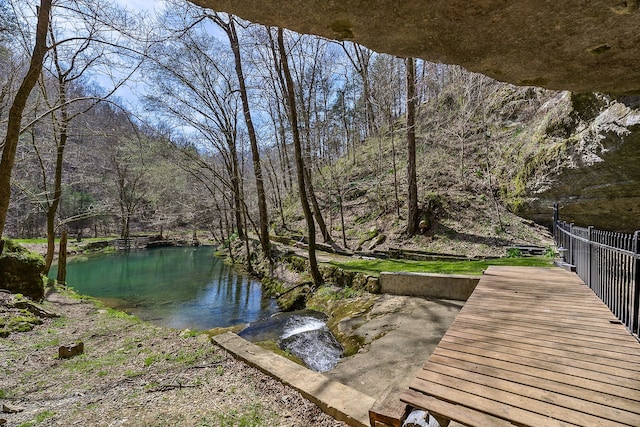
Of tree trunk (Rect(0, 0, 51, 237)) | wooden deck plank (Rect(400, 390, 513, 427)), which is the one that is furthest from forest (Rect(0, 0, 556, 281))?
wooden deck plank (Rect(400, 390, 513, 427))

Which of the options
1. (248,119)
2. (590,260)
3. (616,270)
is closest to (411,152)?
(248,119)

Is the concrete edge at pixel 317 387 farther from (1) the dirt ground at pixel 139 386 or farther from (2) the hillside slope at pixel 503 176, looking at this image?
(2) the hillside slope at pixel 503 176

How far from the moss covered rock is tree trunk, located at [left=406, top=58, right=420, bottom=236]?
37.1ft

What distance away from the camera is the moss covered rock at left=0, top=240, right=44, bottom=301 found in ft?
21.0

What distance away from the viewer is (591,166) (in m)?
8.20

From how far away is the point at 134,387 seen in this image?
323 cm

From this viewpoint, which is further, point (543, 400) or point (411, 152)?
point (411, 152)

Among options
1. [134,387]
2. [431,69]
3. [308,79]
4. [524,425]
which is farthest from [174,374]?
[308,79]

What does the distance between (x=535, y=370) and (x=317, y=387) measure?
6.11 feet

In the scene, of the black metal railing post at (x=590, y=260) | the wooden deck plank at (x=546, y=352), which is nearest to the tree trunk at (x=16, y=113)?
the wooden deck plank at (x=546, y=352)

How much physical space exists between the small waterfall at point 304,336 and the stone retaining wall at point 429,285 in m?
1.71

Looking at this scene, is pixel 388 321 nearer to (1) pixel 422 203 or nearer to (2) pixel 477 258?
(2) pixel 477 258

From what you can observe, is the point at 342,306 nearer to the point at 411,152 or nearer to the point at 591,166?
the point at 411,152

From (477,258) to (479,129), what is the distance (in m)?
8.86
